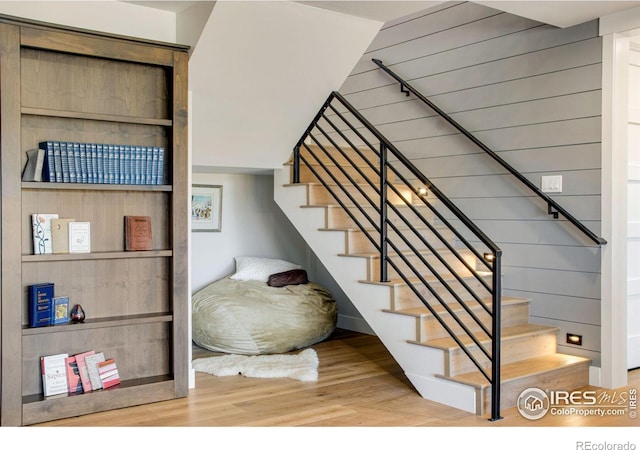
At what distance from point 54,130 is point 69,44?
19.3 inches

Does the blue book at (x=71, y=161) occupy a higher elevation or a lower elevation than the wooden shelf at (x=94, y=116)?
lower

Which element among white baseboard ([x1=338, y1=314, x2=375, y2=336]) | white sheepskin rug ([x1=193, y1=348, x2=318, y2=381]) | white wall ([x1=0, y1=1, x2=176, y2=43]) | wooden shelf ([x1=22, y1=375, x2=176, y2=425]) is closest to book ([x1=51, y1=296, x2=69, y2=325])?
wooden shelf ([x1=22, y1=375, x2=176, y2=425])

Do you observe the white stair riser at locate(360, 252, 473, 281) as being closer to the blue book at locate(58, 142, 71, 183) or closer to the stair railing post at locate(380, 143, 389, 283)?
the stair railing post at locate(380, 143, 389, 283)

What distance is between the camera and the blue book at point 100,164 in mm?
3695

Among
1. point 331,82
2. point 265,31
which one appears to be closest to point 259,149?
point 331,82

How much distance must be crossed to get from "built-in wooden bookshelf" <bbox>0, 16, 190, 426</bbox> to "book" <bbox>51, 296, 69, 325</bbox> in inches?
3.2

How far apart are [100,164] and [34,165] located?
1.13ft

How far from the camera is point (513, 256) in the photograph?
471 centimetres

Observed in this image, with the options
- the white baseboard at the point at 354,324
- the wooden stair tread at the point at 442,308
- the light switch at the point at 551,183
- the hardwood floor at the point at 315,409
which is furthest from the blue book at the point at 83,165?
the white baseboard at the point at 354,324

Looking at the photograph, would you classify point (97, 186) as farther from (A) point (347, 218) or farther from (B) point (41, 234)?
(A) point (347, 218)

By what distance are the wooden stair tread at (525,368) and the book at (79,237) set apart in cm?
215

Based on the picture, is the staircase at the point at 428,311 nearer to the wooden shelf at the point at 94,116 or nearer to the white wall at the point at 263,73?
the white wall at the point at 263,73

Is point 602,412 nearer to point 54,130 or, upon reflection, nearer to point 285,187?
point 285,187

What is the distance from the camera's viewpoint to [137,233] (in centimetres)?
388
